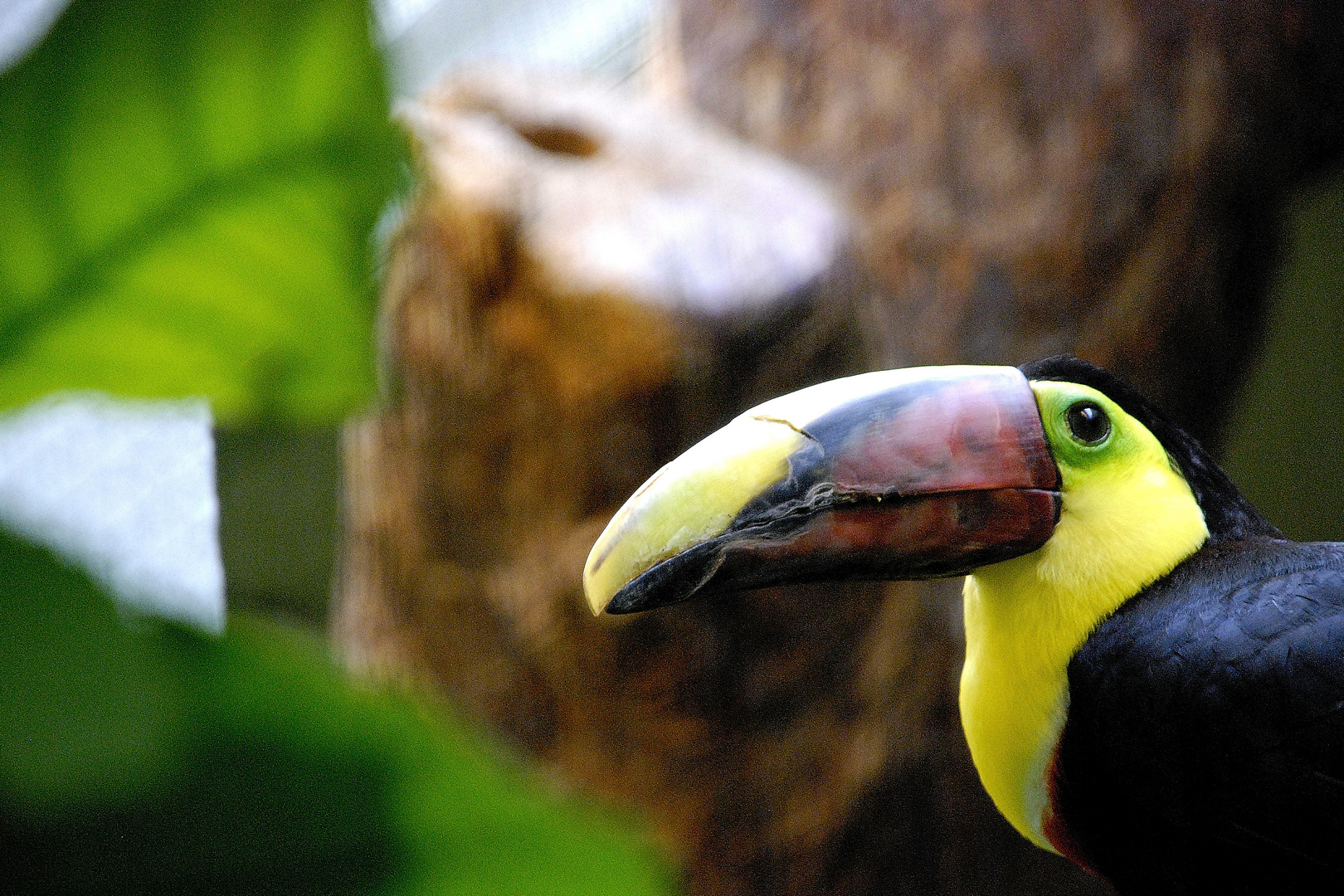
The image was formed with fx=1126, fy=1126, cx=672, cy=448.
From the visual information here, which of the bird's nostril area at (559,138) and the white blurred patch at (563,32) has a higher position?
the white blurred patch at (563,32)

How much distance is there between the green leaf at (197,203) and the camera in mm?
214

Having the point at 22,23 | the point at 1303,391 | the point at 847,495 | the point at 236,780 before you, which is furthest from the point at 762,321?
the point at 1303,391

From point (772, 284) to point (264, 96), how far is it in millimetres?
1125

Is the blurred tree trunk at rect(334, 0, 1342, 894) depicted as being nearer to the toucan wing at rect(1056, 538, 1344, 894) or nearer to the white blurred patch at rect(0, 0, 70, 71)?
the toucan wing at rect(1056, 538, 1344, 894)

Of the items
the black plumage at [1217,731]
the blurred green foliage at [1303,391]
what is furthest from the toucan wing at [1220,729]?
the blurred green foliage at [1303,391]

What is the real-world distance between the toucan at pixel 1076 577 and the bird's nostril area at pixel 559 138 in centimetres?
83

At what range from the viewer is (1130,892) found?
35.3 inches

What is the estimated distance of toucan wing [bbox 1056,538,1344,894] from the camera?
0.74m

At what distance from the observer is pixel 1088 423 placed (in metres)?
0.91

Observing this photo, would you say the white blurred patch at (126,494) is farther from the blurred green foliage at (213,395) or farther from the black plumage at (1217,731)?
the black plumage at (1217,731)

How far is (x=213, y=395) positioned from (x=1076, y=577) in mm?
761

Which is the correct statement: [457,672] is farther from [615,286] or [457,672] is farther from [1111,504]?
[1111,504]

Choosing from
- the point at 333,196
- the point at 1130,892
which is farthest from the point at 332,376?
the point at 1130,892

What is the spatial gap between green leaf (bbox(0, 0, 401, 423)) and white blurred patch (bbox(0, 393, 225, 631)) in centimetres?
2
